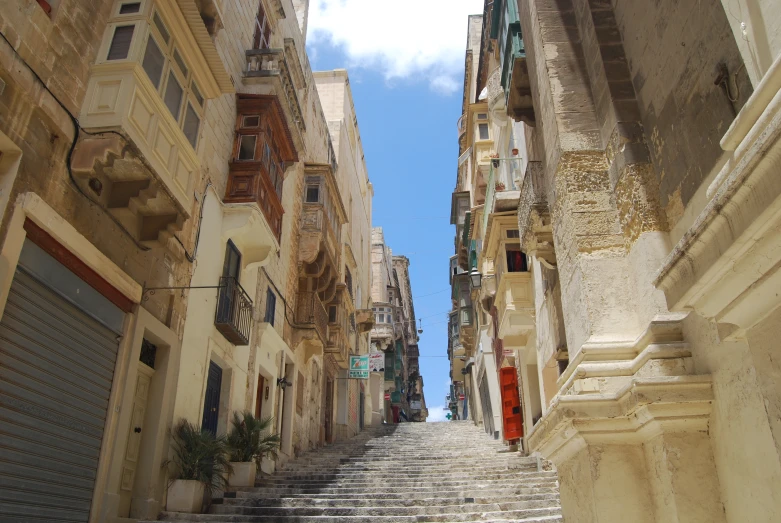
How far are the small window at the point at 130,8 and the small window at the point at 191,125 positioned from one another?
1.56 meters

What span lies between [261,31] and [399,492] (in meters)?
12.4

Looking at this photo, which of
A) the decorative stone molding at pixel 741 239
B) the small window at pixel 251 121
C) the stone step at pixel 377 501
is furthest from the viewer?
the small window at pixel 251 121

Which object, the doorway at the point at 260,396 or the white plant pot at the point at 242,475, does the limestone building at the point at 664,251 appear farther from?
the doorway at the point at 260,396

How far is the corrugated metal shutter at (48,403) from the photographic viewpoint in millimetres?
5977

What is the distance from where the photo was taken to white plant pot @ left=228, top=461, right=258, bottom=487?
11094mm

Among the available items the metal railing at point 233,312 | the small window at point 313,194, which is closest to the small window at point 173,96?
the metal railing at point 233,312

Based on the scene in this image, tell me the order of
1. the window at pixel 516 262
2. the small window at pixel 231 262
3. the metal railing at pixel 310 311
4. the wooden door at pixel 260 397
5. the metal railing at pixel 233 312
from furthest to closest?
the metal railing at pixel 310 311
the wooden door at pixel 260 397
the window at pixel 516 262
the small window at pixel 231 262
the metal railing at pixel 233 312

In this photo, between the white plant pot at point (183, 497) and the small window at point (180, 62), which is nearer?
the small window at point (180, 62)

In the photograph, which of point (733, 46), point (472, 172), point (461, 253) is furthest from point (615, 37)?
point (461, 253)

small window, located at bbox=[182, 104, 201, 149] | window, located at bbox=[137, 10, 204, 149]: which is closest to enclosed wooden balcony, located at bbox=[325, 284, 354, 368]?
small window, located at bbox=[182, 104, 201, 149]

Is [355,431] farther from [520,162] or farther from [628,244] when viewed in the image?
[628,244]

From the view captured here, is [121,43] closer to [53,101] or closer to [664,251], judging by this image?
[53,101]

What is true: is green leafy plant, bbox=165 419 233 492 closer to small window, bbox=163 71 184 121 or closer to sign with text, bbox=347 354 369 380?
→ small window, bbox=163 71 184 121

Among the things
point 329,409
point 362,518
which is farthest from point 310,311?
point 362,518
